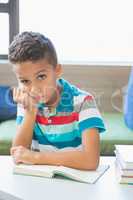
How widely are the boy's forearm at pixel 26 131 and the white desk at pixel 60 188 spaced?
0.24 meters

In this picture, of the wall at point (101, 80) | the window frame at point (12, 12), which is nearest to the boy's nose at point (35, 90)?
the wall at point (101, 80)

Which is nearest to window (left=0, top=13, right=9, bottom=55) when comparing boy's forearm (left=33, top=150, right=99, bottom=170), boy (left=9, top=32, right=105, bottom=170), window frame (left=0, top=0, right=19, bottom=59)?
window frame (left=0, top=0, right=19, bottom=59)

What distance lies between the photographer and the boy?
1.46m

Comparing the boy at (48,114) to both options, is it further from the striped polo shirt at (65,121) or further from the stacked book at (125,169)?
the stacked book at (125,169)

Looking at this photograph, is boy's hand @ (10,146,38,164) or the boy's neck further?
the boy's neck

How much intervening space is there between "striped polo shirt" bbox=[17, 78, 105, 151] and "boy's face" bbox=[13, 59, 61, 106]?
3.0 inches

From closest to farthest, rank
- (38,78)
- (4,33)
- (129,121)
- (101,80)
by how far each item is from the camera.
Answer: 1. (38,78)
2. (129,121)
3. (101,80)
4. (4,33)

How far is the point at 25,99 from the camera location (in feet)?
5.12

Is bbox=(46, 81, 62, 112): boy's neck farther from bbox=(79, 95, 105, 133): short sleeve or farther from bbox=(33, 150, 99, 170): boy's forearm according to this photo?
bbox=(33, 150, 99, 170): boy's forearm

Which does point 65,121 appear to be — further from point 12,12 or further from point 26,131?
point 12,12

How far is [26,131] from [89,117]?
0.84ft

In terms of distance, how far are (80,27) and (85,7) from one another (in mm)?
168

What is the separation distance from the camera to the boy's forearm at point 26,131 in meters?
1.61

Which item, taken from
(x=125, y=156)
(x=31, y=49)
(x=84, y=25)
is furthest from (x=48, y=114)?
(x=84, y=25)
